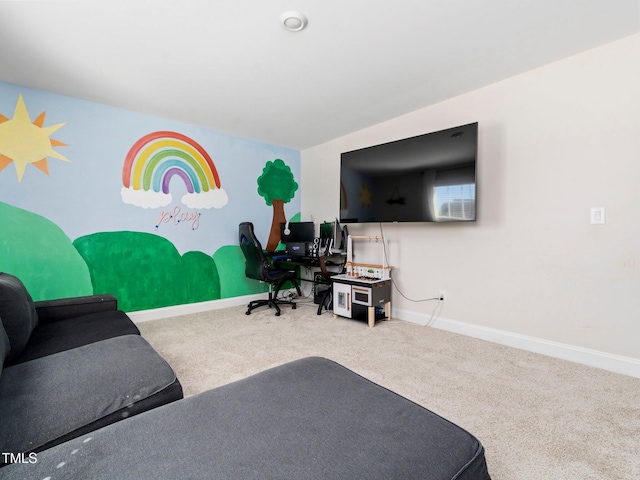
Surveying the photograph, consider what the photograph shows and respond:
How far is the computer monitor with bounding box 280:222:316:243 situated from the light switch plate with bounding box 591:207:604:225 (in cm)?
292

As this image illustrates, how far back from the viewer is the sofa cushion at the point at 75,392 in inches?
37.3

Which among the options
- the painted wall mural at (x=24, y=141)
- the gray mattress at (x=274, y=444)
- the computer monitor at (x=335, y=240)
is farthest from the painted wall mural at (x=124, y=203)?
the gray mattress at (x=274, y=444)

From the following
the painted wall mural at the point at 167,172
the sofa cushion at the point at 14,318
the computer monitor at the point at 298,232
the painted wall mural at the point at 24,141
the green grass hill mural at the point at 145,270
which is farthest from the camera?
the computer monitor at the point at 298,232

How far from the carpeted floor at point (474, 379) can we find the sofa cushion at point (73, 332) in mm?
537

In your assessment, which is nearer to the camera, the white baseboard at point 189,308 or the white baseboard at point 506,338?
the white baseboard at point 506,338

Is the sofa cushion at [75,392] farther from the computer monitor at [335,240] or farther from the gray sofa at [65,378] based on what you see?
the computer monitor at [335,240]

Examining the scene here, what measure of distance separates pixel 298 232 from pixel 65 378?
3.28 m

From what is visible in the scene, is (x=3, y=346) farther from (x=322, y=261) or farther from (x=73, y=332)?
(x=322, y=261)

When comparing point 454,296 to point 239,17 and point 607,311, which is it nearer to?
point 607,311

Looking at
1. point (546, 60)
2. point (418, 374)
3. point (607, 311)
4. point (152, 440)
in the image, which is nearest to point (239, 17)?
point (152, 440)

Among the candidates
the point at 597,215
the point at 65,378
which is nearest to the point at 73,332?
the point at 65,378

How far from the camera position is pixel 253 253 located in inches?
144

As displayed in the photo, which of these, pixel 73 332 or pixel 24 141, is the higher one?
pixel 24 141

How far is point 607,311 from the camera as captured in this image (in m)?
2.24
